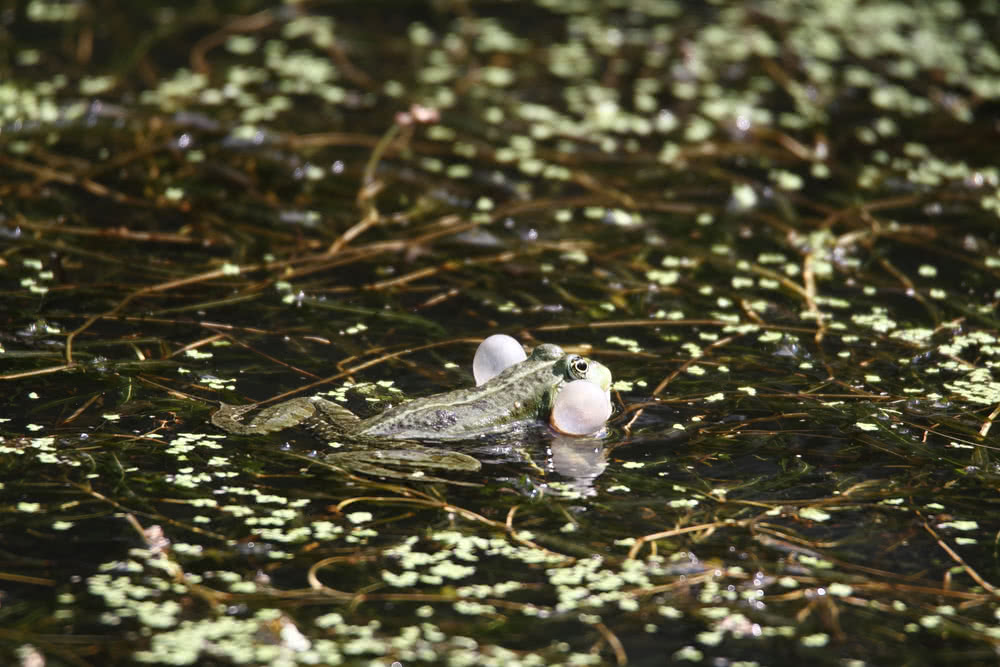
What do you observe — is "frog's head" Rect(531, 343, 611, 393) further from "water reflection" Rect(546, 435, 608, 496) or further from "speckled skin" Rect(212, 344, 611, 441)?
"water reflection" Rect(546, 435, 608, 496)

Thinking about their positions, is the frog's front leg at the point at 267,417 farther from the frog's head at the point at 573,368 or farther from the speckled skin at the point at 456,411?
the frog's head at the point at 573,368

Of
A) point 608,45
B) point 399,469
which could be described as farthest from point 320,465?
point 608,45

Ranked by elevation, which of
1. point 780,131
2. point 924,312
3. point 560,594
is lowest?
point 560,594

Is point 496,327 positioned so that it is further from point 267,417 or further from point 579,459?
point 267,417

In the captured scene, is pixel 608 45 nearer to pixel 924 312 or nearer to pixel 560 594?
pixel 924 312

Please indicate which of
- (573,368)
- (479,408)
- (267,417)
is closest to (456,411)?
(479,408)

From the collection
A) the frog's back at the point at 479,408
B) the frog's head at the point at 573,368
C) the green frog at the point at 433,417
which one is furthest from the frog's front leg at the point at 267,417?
the frog's head at the point at 573,368
